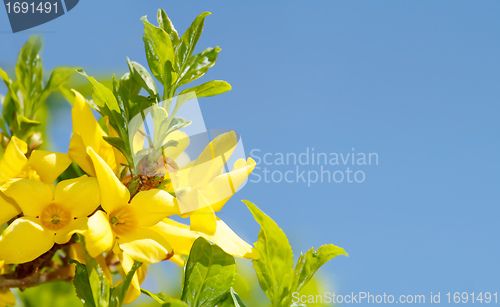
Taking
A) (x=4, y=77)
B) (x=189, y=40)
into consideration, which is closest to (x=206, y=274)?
(x=189, y=40)

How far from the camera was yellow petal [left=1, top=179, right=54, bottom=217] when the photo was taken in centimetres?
71

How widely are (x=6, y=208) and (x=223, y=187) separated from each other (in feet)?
1.08

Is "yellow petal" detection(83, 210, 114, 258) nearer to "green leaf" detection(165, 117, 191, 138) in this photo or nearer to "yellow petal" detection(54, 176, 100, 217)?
"yellow petal" detection(54, 176, 100, 217)

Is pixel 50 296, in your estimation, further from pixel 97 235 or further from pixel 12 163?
pixel 97 235

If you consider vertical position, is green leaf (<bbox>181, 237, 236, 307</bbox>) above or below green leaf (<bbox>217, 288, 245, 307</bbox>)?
above

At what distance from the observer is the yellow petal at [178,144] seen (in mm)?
797

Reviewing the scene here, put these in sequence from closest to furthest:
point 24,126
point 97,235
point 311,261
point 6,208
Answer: point 97,235
point 6,208
point 311,261
point 24,126

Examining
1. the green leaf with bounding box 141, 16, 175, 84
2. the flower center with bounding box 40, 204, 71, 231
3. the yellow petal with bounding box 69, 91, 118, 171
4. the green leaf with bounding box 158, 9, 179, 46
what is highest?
the green leaf with bounding box 158, 9, 179, 46

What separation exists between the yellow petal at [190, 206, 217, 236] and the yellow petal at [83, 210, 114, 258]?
12cm

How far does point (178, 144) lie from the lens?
812mm

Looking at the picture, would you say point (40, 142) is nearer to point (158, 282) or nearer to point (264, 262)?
point (158, 282)

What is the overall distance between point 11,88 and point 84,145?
43 centimetres

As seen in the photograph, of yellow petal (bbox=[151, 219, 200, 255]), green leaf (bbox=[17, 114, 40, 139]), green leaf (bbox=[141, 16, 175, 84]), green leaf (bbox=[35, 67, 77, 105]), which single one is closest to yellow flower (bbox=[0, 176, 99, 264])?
yellow petal (bbox=[151, 219, 200, 255])

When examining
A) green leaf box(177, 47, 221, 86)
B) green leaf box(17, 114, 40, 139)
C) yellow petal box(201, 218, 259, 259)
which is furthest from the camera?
green leaf box(17, 114, 40, 139)
